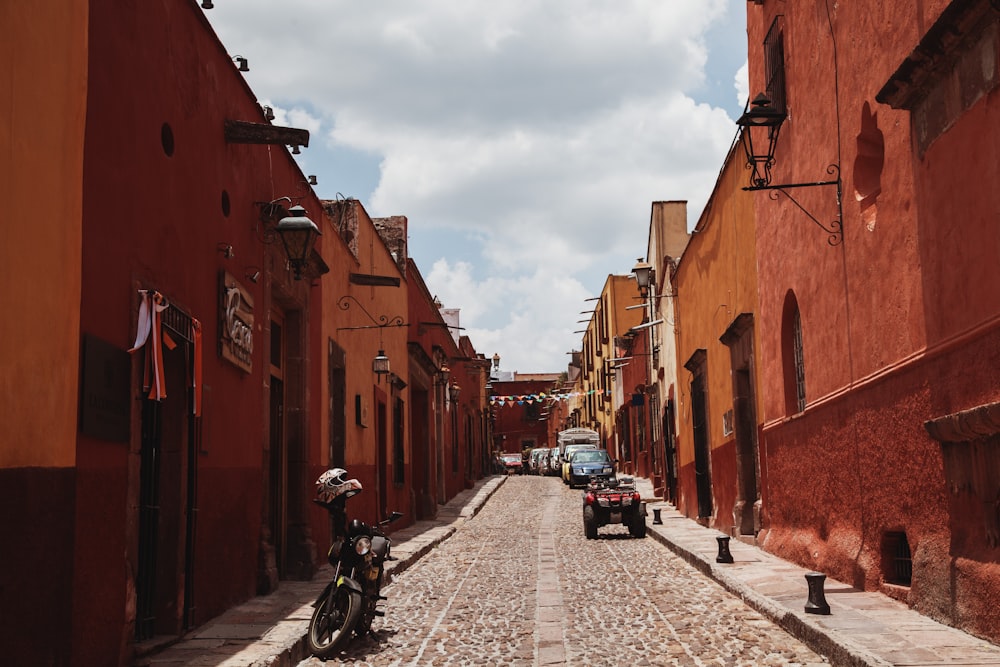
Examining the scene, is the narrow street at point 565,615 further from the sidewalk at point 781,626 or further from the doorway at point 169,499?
the doorway at point 169,499

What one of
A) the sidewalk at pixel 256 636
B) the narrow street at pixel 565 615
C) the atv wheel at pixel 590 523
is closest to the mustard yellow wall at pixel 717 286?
the atv wheel at pixel 590 523

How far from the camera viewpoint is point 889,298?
353 inches

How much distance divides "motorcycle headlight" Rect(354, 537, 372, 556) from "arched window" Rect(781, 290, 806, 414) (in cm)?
656

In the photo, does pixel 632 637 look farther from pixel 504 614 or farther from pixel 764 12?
pixel 764 12

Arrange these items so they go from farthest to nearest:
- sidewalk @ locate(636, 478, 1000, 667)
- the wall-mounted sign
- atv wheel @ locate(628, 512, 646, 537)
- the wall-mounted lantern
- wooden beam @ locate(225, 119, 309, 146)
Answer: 1. atv wheel @ locate(628, 512, 646, 537)
2. the wall-mounted lantern
3. wooden beam @ locate(225, 119, 309, 146)
4. the wall-mounted sign
5. sidewalk @ locate(636, 478, 1000, 667)

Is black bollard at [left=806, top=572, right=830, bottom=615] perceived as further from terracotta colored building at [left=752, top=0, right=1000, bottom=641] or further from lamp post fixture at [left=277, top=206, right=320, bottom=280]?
lamp post fixture at [left=277, top=206, right=320, bottom=280]

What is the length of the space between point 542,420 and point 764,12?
79073mm

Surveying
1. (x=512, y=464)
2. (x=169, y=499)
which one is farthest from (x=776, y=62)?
(x=512, y=464)

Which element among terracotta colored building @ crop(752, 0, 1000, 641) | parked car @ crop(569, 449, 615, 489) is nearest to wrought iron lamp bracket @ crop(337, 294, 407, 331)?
terracotta colored building @ crop(752, 0, 1000, 641)

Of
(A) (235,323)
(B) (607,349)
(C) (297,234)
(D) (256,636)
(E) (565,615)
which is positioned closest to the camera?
(D) (256,636)

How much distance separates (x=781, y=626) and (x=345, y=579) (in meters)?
3.42

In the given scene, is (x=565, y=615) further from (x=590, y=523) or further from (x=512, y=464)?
(x=512, y=464)

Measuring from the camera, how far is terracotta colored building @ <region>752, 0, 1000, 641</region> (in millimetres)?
7078

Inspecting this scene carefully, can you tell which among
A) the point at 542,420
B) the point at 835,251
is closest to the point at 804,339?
the point at 835,251
